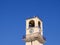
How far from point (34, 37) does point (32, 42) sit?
1.36 meters

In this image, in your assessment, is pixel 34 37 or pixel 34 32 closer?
pixel 34 37

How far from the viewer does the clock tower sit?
6706cm

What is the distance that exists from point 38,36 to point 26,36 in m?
3.43

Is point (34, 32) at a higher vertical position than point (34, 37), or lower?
higher

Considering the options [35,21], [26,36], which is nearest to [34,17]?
[35,21]

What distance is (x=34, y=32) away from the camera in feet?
224

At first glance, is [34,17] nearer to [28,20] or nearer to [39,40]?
[28,20]

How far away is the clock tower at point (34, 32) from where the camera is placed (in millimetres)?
67062

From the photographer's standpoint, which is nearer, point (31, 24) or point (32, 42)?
point (32, 42)

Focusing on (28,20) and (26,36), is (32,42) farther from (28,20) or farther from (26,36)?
(28,20)

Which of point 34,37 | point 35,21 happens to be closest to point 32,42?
point 34,37

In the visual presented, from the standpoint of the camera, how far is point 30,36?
6812 centimetres

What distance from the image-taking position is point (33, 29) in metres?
68.8

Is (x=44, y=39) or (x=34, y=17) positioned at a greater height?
(x=34, y=17)
